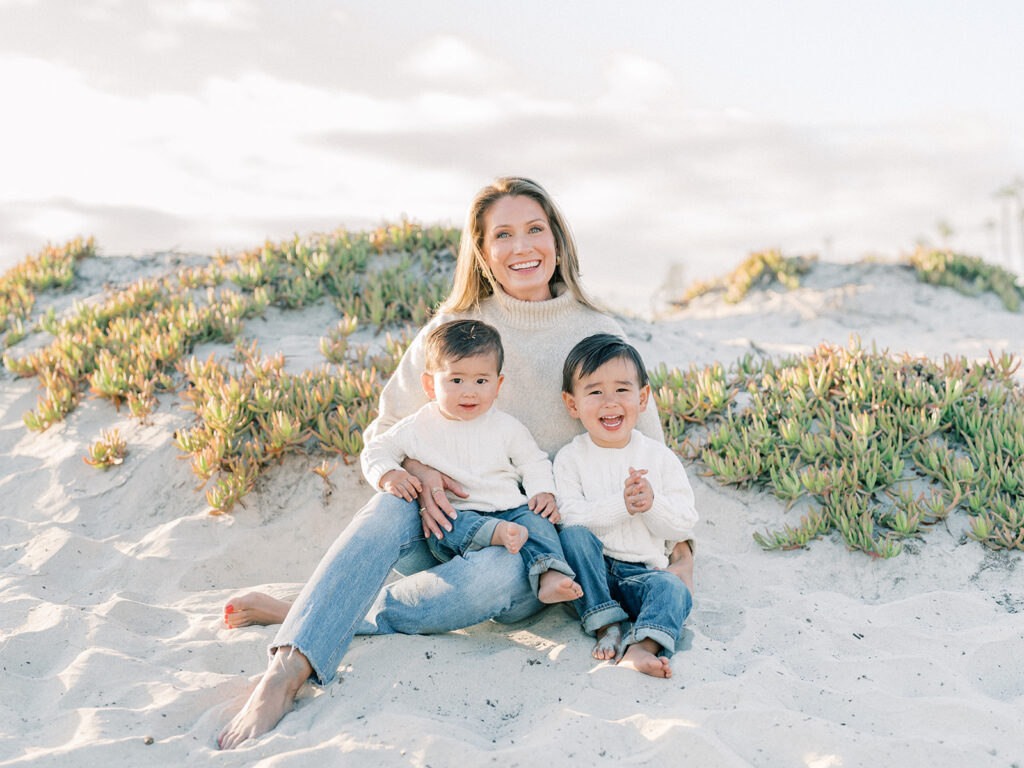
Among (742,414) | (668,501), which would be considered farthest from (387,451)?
(742,414)

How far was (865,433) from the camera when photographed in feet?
16.9

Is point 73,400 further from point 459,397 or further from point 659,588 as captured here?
point 659,588

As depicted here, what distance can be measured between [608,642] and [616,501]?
1.91 ft

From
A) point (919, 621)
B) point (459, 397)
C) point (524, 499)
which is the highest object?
point (459, 397)

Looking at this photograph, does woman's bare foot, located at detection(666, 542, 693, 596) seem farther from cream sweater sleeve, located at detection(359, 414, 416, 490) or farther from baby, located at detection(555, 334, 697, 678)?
cream sweater sleeve, located at detection(359, 414, 416, 490)

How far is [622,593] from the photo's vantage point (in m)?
3.60

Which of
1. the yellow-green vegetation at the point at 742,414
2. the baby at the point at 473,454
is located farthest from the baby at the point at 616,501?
the yellow-green vegetation at the point at 742,414

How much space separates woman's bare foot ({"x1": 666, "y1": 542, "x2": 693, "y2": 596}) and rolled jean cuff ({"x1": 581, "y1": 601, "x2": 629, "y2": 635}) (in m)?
0.38

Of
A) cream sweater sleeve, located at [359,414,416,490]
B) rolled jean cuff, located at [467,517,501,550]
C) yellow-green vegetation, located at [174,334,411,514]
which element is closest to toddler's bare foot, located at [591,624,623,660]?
rolled jean cuff, located at [467,517,501,550]

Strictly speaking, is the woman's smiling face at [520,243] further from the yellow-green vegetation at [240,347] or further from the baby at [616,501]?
the yellow-green vegetation at [240,347]

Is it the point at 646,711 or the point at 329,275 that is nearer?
the point at 646,711

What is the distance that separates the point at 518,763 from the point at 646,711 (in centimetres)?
52

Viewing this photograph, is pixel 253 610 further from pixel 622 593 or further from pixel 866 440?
pixel 866 440

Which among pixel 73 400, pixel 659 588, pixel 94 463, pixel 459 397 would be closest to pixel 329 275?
pixel 73 400
